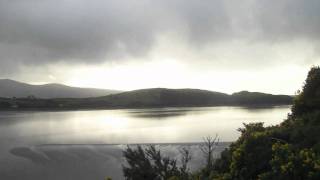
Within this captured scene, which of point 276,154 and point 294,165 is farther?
point 276,154

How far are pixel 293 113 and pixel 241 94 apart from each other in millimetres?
173521

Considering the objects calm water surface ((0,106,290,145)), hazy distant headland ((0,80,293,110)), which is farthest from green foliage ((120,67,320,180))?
hazy distant headland ((0,80,293,110))

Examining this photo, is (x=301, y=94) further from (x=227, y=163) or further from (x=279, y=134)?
(x=227, y=163)

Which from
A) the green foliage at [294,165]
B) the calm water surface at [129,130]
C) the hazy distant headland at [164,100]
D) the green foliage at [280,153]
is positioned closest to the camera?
the green foliage at [294,165]

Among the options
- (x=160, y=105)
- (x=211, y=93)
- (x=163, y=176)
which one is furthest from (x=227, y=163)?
(x=211, y=93)

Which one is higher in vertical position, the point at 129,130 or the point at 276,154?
the point at 276,154

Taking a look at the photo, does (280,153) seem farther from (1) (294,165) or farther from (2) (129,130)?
(2) (129,130)

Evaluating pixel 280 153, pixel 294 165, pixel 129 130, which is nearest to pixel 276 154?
pixel 280 153

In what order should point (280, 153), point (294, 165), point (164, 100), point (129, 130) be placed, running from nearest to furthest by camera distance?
point (294, 165)
point (280, 153)
point (129, 130)
point (164, 100)

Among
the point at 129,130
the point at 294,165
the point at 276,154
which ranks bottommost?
the point at 129,130

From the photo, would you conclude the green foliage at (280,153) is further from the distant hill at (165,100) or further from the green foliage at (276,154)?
the distant hill at (165,100)

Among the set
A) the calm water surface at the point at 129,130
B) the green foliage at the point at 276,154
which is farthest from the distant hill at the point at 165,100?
the green foliage at the point at 276,154

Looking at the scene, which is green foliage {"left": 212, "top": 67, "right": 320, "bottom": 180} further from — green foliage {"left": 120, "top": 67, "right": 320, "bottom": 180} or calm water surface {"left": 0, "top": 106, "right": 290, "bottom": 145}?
calm water surface {"left": 0, "top": 106, "right": 290, "bottom": 145}

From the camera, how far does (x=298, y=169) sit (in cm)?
714
